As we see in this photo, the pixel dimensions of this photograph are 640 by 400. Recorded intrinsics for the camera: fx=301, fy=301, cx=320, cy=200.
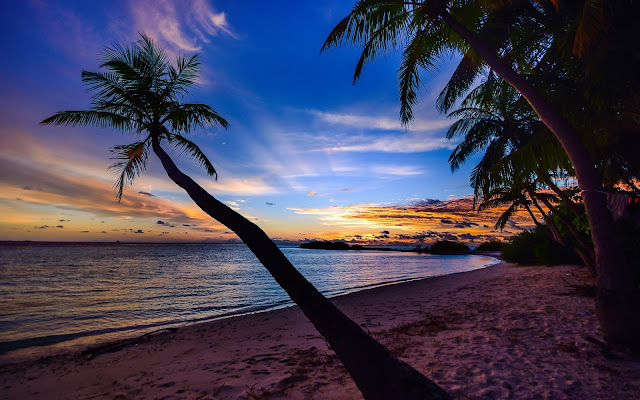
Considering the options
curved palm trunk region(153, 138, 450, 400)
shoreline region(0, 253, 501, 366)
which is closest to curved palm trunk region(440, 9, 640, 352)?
curved palm trunk region(153, 138, 450, 400)

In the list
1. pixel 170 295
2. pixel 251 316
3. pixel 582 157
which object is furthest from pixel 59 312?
pixel 582 157

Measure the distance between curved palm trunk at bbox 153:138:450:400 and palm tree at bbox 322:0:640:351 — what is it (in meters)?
3.92

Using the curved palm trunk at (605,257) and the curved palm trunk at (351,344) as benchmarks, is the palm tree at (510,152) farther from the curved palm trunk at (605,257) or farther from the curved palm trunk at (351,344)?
the curved palm trunk at (351,344)

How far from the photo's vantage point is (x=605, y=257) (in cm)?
477

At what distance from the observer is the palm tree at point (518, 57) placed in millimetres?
4602

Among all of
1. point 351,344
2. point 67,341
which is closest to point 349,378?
point 351,344

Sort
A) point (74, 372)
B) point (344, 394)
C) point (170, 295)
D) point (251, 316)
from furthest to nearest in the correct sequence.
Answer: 1. point (170, 295)
2. point (251, 316)
3. point (74, 372)
4. point (344, 394)

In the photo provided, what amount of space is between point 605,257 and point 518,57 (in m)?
5.65

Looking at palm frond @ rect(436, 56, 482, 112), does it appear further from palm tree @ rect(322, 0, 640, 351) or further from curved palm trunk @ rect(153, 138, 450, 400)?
curved palm trunk @ rect(153, 138, 450, 400)

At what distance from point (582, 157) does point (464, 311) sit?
5155mm

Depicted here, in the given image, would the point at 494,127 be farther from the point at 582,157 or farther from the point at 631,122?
the point at 582,157

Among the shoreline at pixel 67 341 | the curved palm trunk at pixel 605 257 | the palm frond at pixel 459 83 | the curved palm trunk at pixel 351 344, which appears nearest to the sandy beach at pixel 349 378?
the curved palm trunk at pixel 605 257

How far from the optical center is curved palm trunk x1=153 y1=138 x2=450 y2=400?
8.85 feet

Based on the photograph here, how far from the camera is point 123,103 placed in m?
7.03
